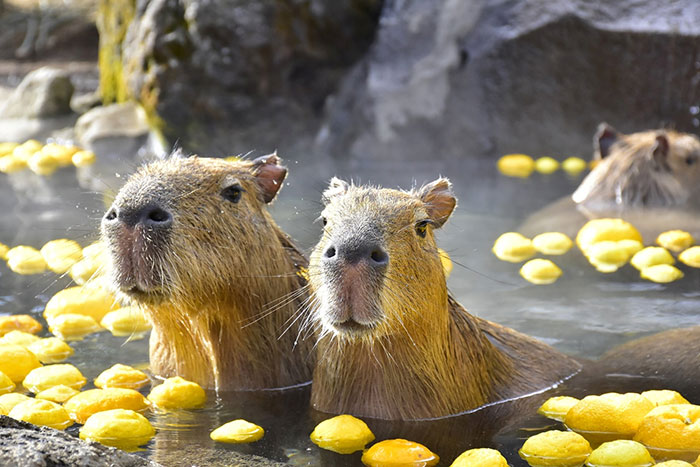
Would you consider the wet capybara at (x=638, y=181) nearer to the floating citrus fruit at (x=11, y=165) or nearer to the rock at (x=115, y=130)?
the rock at (x=115, y=130)

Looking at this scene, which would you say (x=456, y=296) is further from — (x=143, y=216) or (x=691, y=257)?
(x=143, y=216)

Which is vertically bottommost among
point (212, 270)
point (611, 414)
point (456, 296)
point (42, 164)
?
point (611, 414)

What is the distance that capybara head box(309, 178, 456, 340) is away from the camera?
3.60m

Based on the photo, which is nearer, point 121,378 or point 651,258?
point 121,378

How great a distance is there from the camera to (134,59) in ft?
34.0

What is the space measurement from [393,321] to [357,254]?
14.2 inches

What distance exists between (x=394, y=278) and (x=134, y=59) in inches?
285

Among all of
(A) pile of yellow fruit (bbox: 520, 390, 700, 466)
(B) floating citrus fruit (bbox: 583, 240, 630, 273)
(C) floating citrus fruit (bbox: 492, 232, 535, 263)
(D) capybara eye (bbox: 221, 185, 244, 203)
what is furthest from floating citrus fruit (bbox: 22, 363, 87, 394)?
(B) floating citrus fruit (bbox: 583, 240, 630, 273)

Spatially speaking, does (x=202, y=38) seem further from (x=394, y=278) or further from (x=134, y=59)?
(x=394, y=278)

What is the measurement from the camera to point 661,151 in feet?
25.6

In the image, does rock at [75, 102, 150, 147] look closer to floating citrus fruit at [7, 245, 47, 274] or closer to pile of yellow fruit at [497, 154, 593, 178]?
pile of yellow fruit at [497, 154, 593, 178]

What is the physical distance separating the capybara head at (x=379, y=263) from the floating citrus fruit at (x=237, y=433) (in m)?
0.49

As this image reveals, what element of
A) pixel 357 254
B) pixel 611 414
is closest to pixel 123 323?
pixel 357 254

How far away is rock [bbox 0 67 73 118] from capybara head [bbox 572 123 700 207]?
20.3ft
